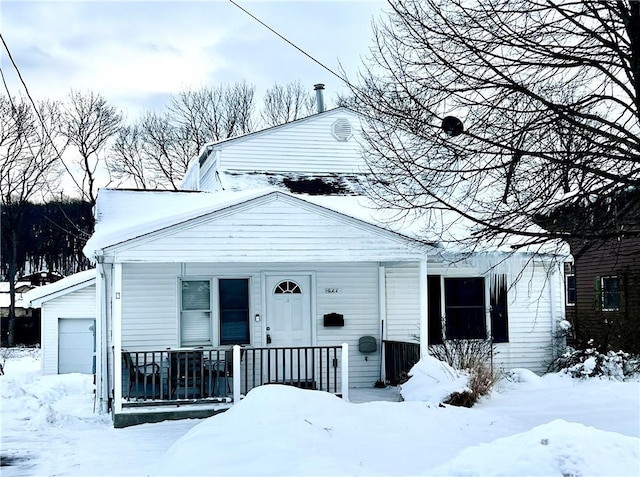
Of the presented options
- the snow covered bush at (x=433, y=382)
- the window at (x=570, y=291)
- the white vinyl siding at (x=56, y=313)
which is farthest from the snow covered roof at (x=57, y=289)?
the window at (x=570, y=291)

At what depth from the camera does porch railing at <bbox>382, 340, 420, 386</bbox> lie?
14211 millimetres

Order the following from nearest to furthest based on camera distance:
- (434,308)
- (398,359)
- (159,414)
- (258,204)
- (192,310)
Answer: (159,414), (258,204), (192,310), (398,359), (434,308)

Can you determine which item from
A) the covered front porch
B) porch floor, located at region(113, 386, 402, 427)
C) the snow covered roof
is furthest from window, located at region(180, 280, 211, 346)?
the snow covered roof

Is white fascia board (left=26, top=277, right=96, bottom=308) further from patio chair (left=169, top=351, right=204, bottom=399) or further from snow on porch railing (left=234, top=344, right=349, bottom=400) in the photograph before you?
patio chair (left=169, top=351, right=204, bottom=399)

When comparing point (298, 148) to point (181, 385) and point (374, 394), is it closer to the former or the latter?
point (374, 394)

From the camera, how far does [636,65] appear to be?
8680 mm

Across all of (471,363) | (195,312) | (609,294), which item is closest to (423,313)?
(471,363)

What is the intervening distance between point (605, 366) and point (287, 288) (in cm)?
659

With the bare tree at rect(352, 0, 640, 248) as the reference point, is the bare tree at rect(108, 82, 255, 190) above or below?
above

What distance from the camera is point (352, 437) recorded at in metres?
8.53

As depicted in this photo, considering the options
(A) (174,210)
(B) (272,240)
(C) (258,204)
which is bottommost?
(B) (272,240)

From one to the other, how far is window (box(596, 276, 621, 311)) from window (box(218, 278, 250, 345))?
13039 mm

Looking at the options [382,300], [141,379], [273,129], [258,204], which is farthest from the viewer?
[273,129]

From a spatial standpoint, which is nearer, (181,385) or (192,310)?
A: (181,385)
